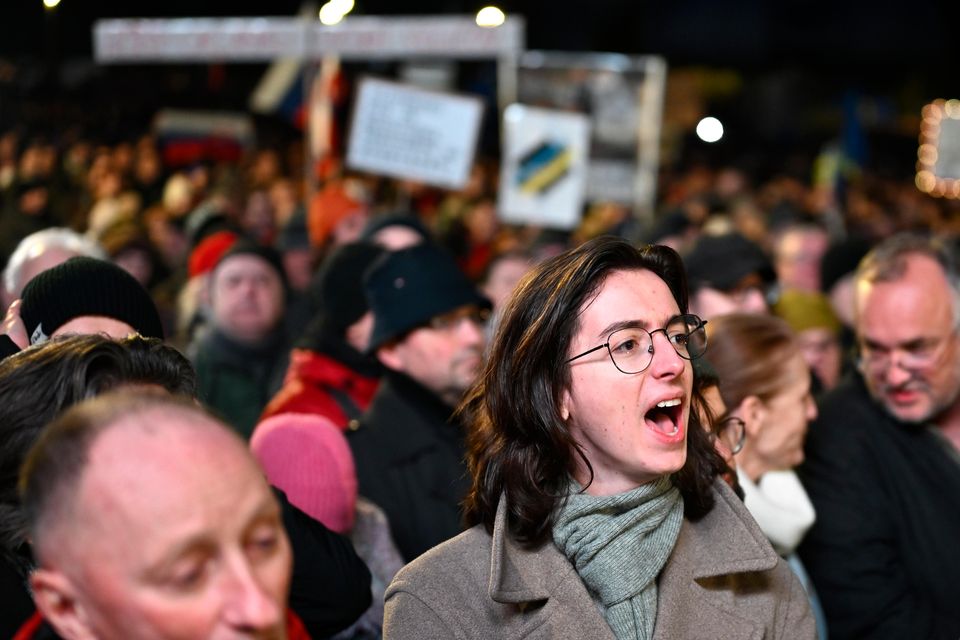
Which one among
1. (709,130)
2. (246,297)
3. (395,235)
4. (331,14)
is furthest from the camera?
(709,130)

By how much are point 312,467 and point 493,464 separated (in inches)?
25.6

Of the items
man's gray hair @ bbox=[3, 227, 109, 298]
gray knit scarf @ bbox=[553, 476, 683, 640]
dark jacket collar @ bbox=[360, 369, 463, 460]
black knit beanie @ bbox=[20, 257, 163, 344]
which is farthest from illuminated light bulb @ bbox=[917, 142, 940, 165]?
black knit beanie @ bbox=[20, 257, 163, 344]

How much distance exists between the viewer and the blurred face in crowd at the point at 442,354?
14.7 ft

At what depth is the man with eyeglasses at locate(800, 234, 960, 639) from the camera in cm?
395

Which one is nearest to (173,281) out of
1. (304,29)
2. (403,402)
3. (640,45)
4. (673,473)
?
(304,29)

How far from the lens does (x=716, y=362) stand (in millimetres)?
3904

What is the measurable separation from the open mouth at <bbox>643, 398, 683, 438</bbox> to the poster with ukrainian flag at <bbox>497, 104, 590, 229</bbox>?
7.10 meters

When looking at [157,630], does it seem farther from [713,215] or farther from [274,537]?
[713,215]

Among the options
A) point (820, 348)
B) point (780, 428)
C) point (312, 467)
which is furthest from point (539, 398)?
point (820, 348)

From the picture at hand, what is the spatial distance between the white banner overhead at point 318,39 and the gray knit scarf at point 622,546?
6649mm

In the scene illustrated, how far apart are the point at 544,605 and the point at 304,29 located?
271 inches

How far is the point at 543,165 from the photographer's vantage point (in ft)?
33.4

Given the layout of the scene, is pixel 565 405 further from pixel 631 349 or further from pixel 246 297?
pixel 246 297

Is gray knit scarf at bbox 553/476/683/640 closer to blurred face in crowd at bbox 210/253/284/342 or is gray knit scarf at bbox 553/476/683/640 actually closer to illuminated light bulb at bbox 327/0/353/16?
blurred face in crowd at bbox 210/253/284/342
